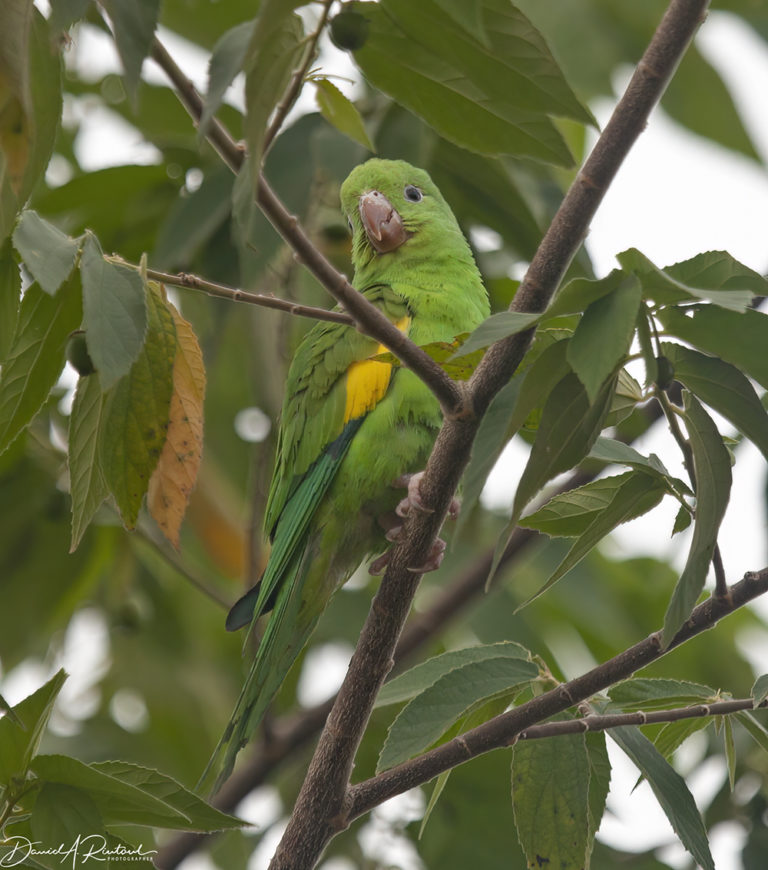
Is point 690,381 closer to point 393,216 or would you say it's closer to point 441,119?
point 441,119

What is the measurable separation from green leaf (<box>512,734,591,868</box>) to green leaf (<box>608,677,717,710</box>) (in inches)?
4.9

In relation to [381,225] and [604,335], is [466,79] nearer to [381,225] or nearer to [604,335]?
[604,335]

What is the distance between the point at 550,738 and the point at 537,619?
222 cm

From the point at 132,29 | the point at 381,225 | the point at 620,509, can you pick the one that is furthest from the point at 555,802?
the point at 381,225

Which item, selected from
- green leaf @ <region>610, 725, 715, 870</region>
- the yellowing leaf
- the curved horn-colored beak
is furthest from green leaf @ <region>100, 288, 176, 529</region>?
the curved horn-colored beak

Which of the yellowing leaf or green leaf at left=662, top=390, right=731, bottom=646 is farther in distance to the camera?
the yellowing leaf

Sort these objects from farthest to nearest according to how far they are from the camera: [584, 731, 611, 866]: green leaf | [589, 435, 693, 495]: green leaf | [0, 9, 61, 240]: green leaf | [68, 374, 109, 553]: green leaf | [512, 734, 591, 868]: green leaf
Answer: [584, 731, 611, 866]: green leaf → [512, 734, 591, 868]: green leaf → [68, 374, 109, 553]: green leaf → [589, 435, 693, 495]: green leaf → [0, 9, 61, 240]: green leaf

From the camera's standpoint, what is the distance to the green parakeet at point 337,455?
8.93 feet

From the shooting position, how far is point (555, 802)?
6.03 feet

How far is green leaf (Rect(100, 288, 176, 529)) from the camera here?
1.69 m

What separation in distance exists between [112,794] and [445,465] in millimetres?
734

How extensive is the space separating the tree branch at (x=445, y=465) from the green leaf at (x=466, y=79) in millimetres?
78

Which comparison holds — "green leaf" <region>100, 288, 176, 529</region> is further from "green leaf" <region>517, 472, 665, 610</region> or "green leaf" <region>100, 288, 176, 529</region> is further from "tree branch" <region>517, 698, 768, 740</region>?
"tree branch" <region>517, 698, 768, 740</region>

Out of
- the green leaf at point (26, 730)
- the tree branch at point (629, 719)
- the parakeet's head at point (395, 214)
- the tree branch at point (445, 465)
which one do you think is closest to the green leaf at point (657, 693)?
the tree branch at point (629, 719)
